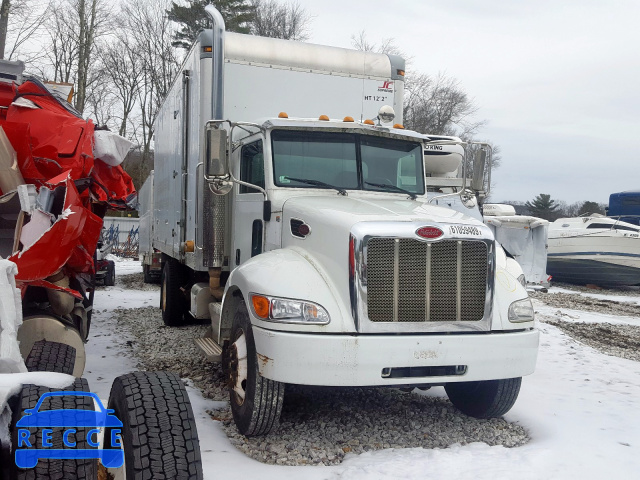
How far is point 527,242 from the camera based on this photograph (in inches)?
675

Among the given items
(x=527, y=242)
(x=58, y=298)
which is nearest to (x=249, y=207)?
(x=58, y=298)

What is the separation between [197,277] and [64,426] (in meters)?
5.43

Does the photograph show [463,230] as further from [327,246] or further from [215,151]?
[215,151]

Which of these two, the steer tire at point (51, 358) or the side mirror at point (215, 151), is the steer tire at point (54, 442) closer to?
the steer tire at point (51, 358)

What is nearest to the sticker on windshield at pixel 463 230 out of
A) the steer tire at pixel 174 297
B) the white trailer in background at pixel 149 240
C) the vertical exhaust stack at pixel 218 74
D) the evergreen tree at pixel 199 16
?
the vertical exhaust stack at pixel 218 74

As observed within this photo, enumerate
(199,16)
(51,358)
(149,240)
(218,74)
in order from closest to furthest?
(51,358)
(218,74)
(149,240)
(199,16)

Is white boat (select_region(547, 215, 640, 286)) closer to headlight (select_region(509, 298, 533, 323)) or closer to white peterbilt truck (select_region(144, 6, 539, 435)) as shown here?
white peterbilt truck (select_region(144, 6, 539, 435))

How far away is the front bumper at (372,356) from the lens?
396 cm

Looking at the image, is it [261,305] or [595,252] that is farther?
[595,252]

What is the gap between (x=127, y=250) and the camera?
2478 centimetres

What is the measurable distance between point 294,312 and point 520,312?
178 centimetres

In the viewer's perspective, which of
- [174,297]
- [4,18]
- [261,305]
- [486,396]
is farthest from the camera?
[4,18]

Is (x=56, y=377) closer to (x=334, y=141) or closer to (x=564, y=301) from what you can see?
(x=334, y=141)

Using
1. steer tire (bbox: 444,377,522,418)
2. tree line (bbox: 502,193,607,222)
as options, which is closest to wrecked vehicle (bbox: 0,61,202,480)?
steer tire (bbox: 444,377,522,418)
